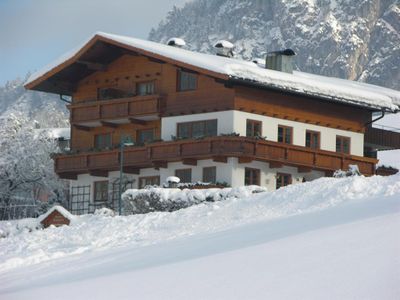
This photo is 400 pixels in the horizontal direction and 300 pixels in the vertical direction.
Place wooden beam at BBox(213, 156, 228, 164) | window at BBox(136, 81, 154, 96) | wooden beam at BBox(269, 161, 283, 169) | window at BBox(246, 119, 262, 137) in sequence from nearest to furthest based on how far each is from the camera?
wooden beam at BBox(213, 156, 228, 164) < wooden beam at BBox(269, 161, 283, 169) < window at BBox(246, 119, 262, 137) < window at BBox(136, 81, 154, 96)

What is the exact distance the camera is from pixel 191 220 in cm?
2909

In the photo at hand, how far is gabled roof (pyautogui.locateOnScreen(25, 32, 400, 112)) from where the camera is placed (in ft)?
137

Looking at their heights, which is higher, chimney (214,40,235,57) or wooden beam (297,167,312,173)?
chimney (214,40,235,57)

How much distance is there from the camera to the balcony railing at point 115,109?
44750 millimetres

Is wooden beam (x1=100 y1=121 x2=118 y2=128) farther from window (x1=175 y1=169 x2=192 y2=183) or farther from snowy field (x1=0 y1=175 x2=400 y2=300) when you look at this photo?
snowy field (x1=0 y1=175 x2=400 y2=300)

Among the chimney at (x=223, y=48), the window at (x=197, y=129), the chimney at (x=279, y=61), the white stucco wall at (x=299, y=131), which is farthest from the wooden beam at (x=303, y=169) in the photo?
the chimney at (x=223, y=48)

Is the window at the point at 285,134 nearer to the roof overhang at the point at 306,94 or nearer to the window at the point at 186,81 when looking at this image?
the roof overhang at the point at 306,94

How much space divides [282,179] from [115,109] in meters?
7.81

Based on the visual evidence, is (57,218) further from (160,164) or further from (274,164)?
(274,164)

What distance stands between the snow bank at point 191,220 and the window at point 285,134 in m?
13.9

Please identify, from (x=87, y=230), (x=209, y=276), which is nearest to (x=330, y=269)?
(x=209, y=276)

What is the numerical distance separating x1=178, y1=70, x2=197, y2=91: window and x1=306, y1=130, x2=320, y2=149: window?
5530mm

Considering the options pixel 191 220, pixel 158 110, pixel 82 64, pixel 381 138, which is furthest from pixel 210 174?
pixel 191 220

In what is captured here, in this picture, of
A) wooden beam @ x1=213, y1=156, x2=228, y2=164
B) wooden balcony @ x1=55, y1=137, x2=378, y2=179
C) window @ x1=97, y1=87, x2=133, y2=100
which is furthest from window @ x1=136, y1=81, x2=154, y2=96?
wooden beam @ x1=213, y1=156, x2=228, y2=164
